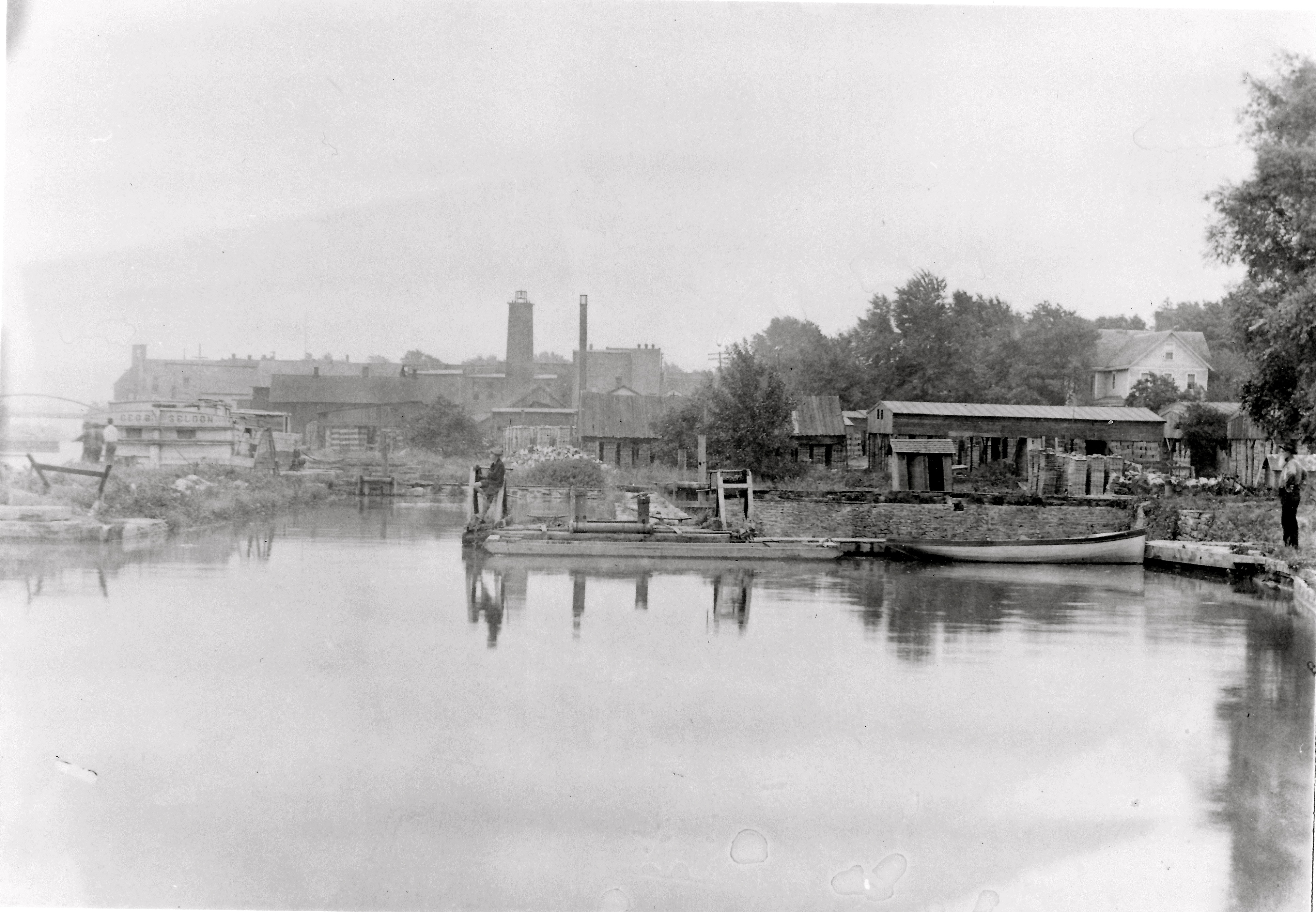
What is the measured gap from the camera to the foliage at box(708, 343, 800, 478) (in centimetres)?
2725

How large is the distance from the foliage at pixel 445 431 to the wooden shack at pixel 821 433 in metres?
9.50

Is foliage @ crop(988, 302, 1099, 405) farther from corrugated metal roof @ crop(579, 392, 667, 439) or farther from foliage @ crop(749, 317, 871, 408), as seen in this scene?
corrugated metal roof @ crop(579, 392, 667, 439)

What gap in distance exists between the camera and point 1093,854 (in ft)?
24.2

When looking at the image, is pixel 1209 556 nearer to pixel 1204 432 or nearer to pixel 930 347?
pixel 1204 432

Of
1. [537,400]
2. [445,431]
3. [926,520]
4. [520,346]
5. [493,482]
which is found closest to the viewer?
[493,482]

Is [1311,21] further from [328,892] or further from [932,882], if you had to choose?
[328,892]

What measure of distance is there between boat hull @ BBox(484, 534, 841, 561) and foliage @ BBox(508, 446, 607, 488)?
5.53 m

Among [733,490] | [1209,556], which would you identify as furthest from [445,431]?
[1209,556]

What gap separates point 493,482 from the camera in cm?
2284

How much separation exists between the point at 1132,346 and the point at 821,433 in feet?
43.9

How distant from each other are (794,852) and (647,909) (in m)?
1.13

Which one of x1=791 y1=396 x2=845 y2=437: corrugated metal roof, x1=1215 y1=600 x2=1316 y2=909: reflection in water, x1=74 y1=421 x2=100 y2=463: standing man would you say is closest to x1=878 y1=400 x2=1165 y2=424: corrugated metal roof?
x1=791 y1=396 x2=845 y2=437: corrugated metal roof

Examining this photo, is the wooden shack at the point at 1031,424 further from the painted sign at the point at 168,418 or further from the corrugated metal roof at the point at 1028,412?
the painted sign at the point at 168,418

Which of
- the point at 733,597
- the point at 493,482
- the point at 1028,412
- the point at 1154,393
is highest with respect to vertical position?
the point at 1154,393
